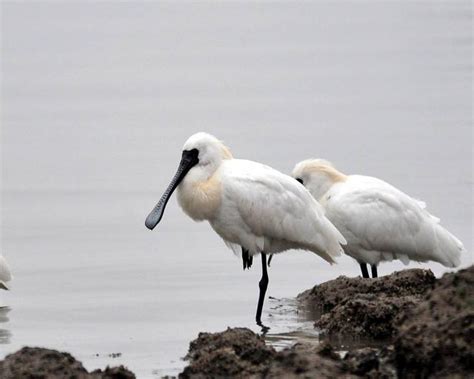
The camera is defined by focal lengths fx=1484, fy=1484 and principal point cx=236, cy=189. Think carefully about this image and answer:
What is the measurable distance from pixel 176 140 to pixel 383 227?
10454 mm

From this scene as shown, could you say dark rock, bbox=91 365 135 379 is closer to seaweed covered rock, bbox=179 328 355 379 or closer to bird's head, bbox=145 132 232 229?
→ seaweed covered rock, bbox=179 328 355 379

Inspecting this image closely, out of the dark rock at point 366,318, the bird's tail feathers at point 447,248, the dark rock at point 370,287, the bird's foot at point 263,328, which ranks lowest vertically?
the dark rock at point 366,318

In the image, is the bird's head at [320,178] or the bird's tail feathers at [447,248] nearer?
the bird's tail feathers at [447,248]

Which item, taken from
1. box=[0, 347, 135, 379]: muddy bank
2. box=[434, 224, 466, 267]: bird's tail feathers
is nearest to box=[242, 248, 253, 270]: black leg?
box=[434, 224, 466, 267]: bird's tail feathers

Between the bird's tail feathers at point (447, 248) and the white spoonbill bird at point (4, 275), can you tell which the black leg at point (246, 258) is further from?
the white spoonbill bird at point (4, 275)

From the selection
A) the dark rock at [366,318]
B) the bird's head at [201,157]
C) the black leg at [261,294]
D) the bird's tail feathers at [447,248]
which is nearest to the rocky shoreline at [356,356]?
the dark rock at [366,318]

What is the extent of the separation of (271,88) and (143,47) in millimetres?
11881

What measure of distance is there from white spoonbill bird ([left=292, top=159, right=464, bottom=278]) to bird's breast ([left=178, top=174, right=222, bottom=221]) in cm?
146

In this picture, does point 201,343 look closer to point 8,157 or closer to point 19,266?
point 19,266

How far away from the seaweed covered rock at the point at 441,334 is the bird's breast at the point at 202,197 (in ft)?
18.3

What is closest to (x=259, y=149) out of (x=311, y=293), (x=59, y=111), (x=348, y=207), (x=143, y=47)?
(x=59, y=111)

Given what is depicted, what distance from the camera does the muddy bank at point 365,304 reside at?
10750mm

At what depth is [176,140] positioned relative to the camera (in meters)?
24.9

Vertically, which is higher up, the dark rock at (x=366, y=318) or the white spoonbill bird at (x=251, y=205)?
the white spoonbill bird at (x=251, y=205)
